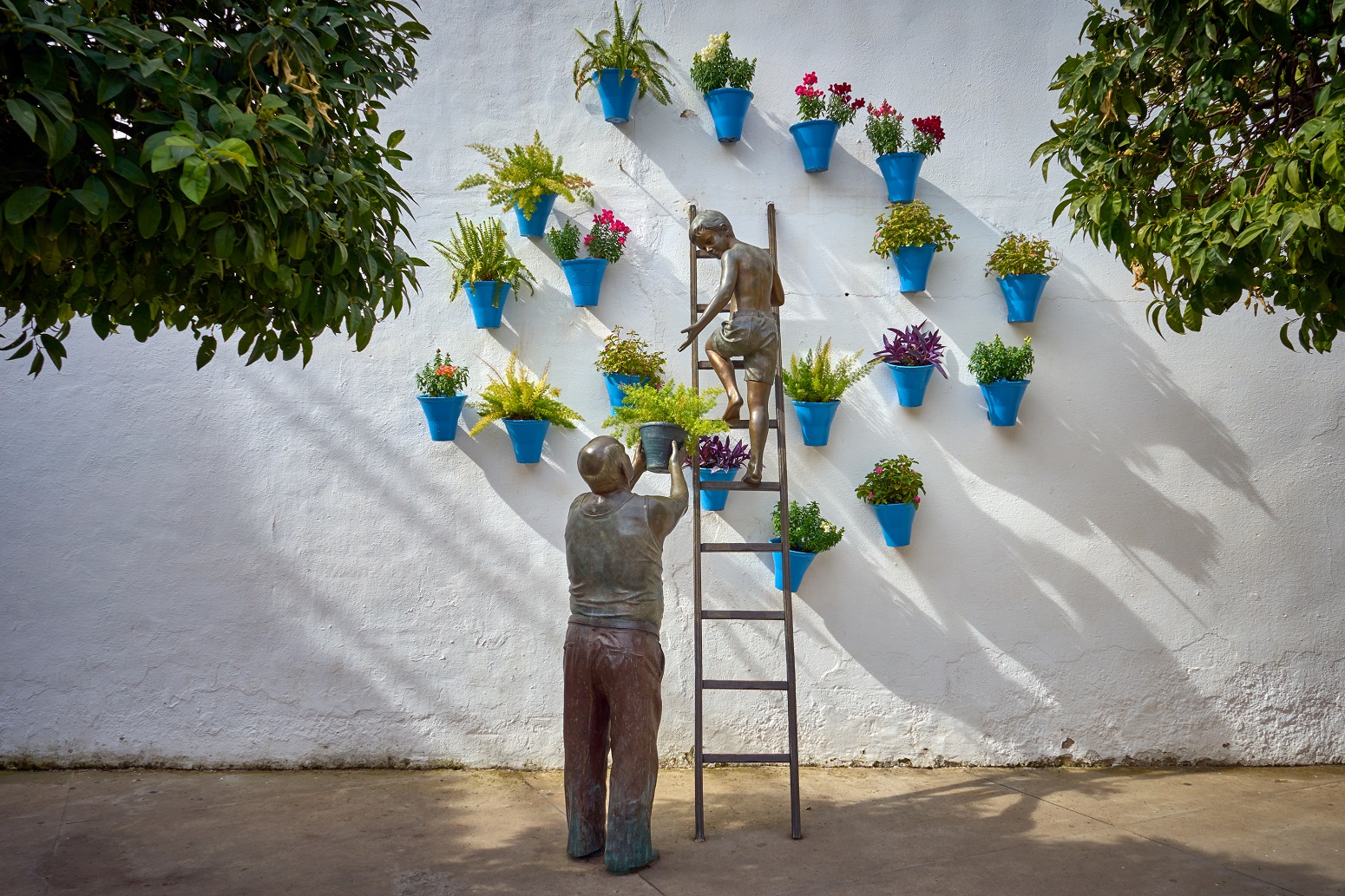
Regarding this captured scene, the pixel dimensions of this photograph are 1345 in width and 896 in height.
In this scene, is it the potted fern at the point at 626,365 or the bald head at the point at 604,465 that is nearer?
the bald head at the point at 604,465

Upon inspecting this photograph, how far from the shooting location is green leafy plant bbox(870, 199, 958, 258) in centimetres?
523

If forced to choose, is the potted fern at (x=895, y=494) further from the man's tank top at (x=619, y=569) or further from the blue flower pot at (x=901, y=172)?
the man's tank top at (x=619, y=569)

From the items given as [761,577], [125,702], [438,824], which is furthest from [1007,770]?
[125,702]

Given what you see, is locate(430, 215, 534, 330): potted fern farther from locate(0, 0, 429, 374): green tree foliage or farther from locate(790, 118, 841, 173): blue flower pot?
locate(0, 0, 429, 374): green tree foliage

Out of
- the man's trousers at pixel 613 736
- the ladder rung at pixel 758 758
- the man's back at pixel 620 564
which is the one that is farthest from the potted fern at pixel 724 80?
the ladder rung at pixel 758 758

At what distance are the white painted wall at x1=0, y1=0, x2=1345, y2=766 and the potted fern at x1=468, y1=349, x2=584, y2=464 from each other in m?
0.19

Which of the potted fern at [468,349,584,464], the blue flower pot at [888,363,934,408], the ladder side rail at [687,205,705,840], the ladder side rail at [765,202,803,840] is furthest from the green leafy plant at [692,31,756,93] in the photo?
the potted fern at [468,349,584,464]

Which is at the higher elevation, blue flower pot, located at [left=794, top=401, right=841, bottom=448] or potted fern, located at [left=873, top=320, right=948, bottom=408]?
potted fern, located at [left=873, top=320, right=948, bottom=408]

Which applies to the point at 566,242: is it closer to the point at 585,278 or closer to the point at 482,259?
the point at 585,278

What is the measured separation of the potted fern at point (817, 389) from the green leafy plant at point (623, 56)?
164 centimetres

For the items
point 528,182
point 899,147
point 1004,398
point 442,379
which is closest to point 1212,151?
point 1004,398

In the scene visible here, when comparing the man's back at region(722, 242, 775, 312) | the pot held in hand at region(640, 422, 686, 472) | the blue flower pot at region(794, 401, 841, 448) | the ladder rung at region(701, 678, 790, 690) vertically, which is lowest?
the ladder rung at region(701, 678, 790, 690)

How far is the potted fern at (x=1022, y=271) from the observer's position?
17.2 ft

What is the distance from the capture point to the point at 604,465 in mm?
3947
